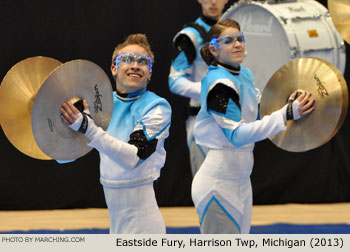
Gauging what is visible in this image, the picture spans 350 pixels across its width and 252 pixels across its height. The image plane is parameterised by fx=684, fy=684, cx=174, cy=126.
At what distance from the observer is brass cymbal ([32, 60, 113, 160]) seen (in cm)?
299

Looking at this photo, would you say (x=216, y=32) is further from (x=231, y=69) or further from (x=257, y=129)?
(x=257, y=129)

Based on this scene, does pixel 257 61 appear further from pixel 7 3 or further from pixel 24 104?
pixel 7 3

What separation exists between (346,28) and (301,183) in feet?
11.4

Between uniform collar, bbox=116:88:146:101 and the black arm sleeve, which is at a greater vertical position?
uniform collar, bbox=116:88:146:101

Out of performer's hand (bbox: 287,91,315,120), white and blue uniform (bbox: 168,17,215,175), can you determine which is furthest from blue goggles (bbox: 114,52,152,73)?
white and blue uniform (bbox: 168,17,215,175)

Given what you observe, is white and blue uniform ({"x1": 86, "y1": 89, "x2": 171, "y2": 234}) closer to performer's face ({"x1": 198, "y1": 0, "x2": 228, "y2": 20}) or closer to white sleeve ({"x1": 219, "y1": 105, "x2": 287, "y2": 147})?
white sleeve ({"x1": 219, "y1": 105, "x2": 287, "y2": 147})

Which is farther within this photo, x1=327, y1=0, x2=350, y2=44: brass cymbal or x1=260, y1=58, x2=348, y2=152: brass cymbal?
x1=327, y1=0, x2=350, y2=44: brass cymbal

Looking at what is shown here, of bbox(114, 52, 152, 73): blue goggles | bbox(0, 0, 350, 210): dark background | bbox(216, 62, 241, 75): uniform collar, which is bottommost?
bbox(0, 0, 350, 210): dark background

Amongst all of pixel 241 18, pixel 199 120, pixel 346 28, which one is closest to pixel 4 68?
pixel 241 18

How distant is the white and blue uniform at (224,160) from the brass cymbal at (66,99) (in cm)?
70

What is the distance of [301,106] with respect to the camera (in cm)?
A: 350

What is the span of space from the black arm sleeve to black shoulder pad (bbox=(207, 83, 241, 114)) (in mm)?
507

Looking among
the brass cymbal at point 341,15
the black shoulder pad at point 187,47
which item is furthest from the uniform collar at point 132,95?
the black shoulder pad at point 187,47

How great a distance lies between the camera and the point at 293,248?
11.2 ft
